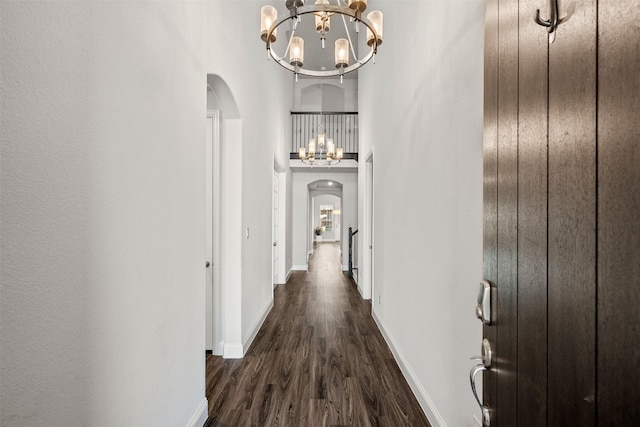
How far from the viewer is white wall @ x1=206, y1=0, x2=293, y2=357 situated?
8.10ft

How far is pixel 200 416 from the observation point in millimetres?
1959

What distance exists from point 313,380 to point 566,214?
249 centimetres

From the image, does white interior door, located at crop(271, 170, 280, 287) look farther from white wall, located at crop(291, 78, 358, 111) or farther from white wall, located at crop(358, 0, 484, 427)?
white wall, located at crop(291, 78, 358, 111)

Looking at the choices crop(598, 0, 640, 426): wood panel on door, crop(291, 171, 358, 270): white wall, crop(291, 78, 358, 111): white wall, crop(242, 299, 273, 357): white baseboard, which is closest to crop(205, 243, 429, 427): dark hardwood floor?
crop(242, 299, 273, 357): white baseboard

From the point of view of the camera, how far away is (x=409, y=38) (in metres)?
2.65

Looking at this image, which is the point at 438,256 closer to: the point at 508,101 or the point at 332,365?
the point at 508,101

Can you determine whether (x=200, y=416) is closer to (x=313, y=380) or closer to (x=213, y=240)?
(x=313, y=380)

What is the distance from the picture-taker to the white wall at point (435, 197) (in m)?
1.55

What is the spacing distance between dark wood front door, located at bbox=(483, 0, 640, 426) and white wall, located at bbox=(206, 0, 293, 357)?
208 cm

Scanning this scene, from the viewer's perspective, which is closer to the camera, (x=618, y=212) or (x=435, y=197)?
(x=618, y=212)

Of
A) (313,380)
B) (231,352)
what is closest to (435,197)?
(313,380)

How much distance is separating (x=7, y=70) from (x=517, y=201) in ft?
4.36

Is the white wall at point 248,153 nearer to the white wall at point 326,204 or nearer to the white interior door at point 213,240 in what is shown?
the white interior door at point 213,240

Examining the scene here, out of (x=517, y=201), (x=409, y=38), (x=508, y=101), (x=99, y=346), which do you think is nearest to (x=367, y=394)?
(x=99, y=346)
